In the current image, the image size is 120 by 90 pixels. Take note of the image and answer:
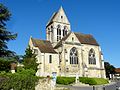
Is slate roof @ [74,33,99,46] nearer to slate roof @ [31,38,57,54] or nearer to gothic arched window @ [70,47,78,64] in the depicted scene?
gothic arched window @ [70,47,78,64]

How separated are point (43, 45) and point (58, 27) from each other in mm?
8287

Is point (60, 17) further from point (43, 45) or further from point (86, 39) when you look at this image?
point (43, 45)

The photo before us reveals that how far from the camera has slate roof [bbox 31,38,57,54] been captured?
2076 inches

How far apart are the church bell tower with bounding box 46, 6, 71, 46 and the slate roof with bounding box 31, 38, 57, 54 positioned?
2577mm

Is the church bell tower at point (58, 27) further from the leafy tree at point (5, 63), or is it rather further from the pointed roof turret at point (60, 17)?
the leafy tree at point (5, 63)

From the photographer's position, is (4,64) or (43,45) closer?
(4,64)

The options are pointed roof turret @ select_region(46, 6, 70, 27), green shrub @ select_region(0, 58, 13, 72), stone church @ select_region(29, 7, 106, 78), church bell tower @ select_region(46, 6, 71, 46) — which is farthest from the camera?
pointed roof turret @ select_region(46, 6, 70, 27)

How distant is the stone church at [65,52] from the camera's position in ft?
170

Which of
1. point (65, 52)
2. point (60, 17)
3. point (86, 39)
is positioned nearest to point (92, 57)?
point (86, 39)

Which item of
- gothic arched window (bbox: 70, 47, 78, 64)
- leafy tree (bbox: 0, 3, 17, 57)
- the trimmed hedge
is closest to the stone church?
gothic arched window (bbox: 70, 47, 78, 64)

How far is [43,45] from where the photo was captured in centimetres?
5469

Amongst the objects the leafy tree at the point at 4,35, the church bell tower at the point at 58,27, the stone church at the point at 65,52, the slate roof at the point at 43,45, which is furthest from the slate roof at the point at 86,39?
the leafy tree at the point at 4,35

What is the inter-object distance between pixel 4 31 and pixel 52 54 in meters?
28.4

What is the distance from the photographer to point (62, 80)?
4472cm
